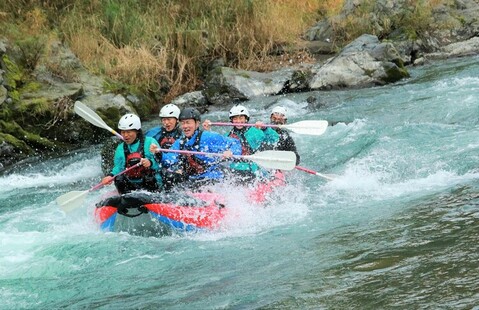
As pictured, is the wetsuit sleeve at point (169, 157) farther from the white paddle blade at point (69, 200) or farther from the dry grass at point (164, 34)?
the dry grass at point (164, 34)

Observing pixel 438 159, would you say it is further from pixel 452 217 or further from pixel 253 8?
pixel 253 8

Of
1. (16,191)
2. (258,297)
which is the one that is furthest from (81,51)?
(258,297)

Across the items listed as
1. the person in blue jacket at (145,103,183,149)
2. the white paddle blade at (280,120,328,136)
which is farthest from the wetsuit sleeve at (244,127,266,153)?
the person in blue jacket at (145,103,183,149)

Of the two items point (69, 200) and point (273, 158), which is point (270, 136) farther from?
point (69, 200)

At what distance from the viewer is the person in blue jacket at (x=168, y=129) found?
7.43m

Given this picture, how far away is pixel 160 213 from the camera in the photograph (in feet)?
20.4

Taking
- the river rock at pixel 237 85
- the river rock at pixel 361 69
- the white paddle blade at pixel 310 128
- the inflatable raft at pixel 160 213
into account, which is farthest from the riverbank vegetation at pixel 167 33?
the inflatable raft at pixel 160 213

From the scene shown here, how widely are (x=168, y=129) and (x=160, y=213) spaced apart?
160 cm

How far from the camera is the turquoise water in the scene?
4.27m

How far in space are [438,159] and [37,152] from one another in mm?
6736

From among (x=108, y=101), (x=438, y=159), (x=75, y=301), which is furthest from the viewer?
(x=108, y=101)

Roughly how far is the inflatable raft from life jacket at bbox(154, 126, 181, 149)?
42.0 inches

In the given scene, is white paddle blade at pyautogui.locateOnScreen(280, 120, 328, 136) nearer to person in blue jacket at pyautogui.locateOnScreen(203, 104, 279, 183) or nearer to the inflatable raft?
person in blue jacket at pyautogui.locateOnScreen(203, 104, 279, 183)

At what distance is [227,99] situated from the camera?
548 inches
